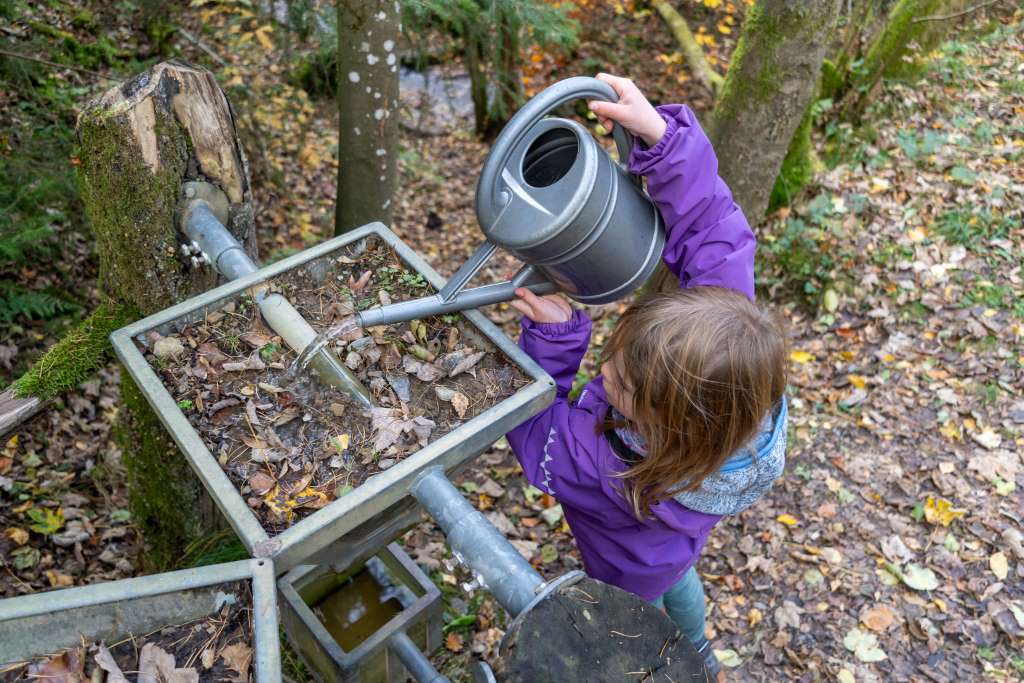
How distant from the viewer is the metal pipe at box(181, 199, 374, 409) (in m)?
1.90

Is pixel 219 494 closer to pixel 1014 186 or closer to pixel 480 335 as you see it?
pixel 480 335

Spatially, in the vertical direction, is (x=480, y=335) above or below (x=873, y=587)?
above

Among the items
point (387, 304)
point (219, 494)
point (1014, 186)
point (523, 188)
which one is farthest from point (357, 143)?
point (1014, 186)

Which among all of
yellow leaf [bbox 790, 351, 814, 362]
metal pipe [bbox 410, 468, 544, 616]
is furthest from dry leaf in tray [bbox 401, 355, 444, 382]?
yellow leaf [bbox 790, 351, 814, 362]

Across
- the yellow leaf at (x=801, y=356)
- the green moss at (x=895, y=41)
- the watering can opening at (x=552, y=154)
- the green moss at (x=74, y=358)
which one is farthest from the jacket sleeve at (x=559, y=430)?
the green moss at (x=895, y=41)

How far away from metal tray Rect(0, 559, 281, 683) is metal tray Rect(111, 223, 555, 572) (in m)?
0.08

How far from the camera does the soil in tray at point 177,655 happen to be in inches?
57.0

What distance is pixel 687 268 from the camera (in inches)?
78.7

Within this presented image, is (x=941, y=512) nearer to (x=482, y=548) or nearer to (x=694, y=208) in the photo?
(x=694, y=208)

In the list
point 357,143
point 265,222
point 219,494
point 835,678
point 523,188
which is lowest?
point 835,678

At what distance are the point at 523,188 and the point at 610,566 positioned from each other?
1.12 metres

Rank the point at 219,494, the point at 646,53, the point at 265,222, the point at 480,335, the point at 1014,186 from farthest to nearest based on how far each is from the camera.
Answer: the point at 646,53
the point at 265,222
the point at 1014,186
the point at 480,335
the point at 219,494

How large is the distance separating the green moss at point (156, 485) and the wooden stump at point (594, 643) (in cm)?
162

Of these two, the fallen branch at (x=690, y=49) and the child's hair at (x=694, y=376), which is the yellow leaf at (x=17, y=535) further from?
Answer: the fallen branch at (x=690, y=49)
